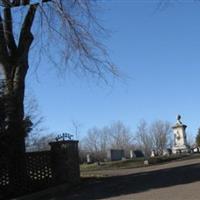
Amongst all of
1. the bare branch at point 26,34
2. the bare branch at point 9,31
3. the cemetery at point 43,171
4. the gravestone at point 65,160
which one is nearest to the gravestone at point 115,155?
the gravestone at point 65,160

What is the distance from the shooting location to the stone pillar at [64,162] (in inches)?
834

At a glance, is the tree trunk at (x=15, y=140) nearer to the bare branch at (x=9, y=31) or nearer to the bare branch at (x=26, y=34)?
the bare branch at (x=9, y=31)

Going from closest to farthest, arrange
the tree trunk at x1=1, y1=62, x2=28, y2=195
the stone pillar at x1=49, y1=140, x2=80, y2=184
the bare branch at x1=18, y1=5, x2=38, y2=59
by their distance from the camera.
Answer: the tree trunk at x1=1, y1=62, x2=28, y2=195, the bare branch at x1=18, y1=5, x2=38, y2=59, the stone pillar at x1=49, y1=140, x2=80, y2=184

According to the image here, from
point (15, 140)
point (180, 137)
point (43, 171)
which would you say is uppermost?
point (180, 137)

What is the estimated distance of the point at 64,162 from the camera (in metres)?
21.3

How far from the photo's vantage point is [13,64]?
68.1 feet

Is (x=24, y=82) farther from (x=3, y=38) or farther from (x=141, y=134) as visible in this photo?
(x=141, y=134)

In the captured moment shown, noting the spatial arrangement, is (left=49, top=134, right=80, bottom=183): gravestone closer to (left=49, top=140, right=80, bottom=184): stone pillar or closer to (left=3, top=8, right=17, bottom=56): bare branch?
(left=49, top=140, right=80, bottom=184): stone pillar

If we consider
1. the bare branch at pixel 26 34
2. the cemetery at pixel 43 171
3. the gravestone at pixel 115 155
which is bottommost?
the cemetery at pixel 43 171

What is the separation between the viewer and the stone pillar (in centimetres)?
2119

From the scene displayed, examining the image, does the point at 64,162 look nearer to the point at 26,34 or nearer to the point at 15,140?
the point at 15,140

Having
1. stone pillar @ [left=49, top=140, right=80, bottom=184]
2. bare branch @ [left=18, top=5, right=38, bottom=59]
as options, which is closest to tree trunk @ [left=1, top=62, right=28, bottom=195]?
bare branch @ [left=18, top=5, right=38, bottom=59]

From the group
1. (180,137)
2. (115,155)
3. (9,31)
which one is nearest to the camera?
(9,31)

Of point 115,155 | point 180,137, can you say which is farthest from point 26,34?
point 180,137
